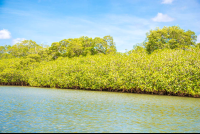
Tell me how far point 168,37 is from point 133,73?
47.3 meters

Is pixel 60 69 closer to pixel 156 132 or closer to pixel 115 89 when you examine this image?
pixel 115 89

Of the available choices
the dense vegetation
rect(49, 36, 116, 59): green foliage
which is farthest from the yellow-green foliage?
rect(49, 36, 116, 59): green foliage

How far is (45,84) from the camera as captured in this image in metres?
42.2

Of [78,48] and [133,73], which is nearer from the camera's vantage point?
[133,73]

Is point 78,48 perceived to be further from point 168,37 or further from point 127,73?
point 127,73

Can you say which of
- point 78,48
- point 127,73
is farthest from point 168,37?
point 127,73

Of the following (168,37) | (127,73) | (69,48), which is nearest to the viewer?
(127,73)

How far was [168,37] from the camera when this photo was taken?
70062mm

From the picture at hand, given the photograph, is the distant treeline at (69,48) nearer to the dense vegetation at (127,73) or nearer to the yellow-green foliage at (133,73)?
the dense vegetation at (127,73)

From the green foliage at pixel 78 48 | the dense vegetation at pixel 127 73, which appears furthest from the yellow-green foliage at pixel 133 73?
the green foliage at pixel 78 48

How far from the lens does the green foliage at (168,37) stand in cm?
6750

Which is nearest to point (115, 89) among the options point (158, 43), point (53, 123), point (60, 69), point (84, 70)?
point (84, 70)

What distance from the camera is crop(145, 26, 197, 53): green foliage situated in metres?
67.5

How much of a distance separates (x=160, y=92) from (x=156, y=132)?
20.2 metres
